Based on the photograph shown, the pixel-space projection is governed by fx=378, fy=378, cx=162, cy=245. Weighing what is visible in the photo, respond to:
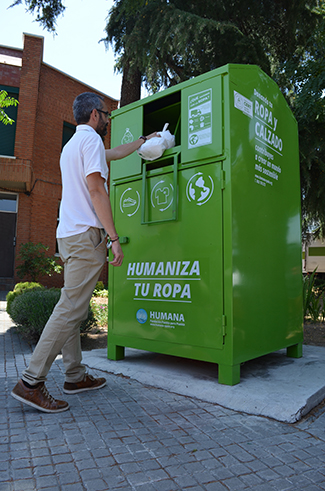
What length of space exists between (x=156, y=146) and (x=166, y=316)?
1.54m

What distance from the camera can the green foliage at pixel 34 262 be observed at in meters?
12.7

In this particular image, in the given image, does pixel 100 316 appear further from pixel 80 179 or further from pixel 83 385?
pixel 80 179

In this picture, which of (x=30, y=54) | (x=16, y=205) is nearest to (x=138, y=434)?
(x=16, y=205)

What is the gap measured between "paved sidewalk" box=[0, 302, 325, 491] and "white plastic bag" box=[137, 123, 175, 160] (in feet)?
6.82

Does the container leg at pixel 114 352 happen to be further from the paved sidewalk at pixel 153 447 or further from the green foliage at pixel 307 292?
the green foliage at pixel 307 292

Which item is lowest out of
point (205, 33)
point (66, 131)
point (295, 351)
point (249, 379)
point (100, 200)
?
point (249, 379)

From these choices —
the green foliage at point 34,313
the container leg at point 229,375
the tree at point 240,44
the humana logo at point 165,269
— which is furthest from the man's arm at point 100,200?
the tree at point 240,44

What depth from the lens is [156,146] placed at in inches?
135

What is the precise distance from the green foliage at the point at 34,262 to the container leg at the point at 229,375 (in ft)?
34.9

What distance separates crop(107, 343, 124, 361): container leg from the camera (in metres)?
3.81

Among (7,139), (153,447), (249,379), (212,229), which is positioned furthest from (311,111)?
(7,139)

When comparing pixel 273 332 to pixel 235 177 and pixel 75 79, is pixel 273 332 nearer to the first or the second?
pixel 235 177

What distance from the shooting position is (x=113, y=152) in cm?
326

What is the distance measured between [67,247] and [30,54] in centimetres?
1396
